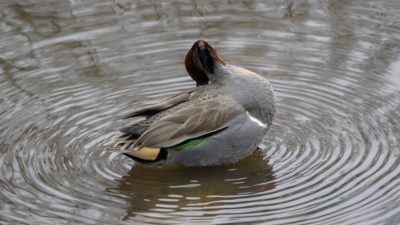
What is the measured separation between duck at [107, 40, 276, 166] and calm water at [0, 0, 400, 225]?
0.20 metres

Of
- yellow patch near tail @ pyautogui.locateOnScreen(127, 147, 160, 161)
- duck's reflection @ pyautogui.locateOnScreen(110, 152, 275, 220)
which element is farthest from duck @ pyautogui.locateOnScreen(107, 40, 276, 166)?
duck's reflection @ pyautogui.locateOnScreen(110, 152, 275, 220)

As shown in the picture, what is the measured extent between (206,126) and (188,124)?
16 cm

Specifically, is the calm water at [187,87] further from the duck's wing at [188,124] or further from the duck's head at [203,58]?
the duck's head at [203,58]

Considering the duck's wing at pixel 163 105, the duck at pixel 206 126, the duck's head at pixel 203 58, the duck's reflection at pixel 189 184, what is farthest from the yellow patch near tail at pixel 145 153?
the duck's head at pixel 203 58

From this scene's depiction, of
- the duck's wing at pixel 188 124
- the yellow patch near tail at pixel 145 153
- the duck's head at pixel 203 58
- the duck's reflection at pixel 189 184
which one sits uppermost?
the duck's head at pixel 203 58

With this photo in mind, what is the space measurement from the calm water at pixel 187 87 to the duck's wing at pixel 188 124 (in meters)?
0.37

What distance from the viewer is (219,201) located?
26.3 ft

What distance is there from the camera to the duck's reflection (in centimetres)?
802

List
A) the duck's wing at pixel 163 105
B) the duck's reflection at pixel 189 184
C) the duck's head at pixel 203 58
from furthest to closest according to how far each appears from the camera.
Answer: the duck's head at pixel 203 58
the duck's wing at pixel 163 105
the duck's reflection at pixel 189 184

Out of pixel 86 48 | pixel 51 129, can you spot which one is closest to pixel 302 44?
pixel 86 48

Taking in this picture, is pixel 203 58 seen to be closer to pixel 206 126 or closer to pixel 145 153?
pixel 206 126

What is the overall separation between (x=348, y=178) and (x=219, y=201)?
3.73 feet

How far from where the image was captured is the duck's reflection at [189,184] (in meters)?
8.02

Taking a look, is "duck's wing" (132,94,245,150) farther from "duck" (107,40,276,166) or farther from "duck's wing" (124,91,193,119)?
"duck's wing" (124,91,193,119)
